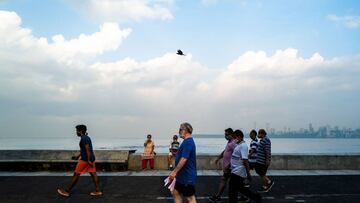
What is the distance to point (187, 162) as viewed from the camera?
6.84 m

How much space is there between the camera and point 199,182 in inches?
495

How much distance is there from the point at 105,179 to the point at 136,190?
255 cm

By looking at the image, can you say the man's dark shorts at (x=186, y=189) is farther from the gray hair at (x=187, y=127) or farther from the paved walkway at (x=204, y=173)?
the paved walkway at (x=204, y=173)

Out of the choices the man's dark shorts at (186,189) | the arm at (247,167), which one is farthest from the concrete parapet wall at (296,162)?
the man's dark shorts at (186,189)

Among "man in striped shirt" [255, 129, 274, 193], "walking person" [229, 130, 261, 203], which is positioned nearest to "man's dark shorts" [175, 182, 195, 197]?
"walking person" [229, 130, 261, 203]

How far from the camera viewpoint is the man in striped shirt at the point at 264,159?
1104 centimetres

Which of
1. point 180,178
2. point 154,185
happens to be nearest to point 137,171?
point 154,185

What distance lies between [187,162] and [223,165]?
122 inches

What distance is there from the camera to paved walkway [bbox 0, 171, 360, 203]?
987 cm

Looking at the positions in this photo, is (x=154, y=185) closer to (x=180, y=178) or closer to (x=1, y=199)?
(x=1, y=199)

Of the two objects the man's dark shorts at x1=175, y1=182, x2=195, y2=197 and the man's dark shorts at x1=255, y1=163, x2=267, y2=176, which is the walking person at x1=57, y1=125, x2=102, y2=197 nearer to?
the man's dark shorts at x1=175, y1=182, x2=195, y2=197

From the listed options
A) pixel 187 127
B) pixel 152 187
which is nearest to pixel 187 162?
pixel 187 127

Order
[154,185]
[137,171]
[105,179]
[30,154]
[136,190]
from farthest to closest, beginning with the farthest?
1. [30,154]
2. [137,171]
3. [105,179]
4. [154,185]
5. [136,190]

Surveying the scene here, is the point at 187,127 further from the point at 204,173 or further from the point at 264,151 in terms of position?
the point at 204,173
